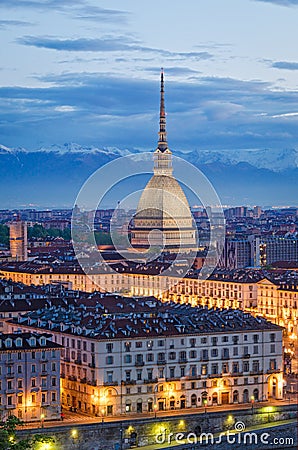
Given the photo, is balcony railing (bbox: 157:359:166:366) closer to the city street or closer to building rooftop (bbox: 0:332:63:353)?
the city street

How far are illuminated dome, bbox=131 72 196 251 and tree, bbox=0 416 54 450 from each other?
66.6m

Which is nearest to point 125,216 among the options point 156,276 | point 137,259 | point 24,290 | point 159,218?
point 159,218

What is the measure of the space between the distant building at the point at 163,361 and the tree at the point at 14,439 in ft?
13.8

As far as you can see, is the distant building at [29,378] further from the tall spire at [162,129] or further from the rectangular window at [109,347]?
the tall spire at [162,129]

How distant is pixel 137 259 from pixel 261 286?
27877mm

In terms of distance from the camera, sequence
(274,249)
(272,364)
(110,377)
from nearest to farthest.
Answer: (110,377)
(272,364)
(274,249)

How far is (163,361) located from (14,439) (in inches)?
304

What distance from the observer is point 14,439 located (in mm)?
36844

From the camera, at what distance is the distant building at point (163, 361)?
42.2 meters

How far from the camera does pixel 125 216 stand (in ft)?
390

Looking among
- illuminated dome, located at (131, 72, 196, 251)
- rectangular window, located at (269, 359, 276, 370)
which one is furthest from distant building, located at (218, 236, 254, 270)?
rectangular window, located at (269, 359, 276, 370)

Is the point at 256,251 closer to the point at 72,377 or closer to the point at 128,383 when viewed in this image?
the point at 72,377

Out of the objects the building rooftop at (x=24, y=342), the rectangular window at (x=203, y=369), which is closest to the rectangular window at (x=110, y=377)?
the building rooftop at (x=24, y=342)

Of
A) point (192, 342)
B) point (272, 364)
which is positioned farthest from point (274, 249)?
point (192, 342)
